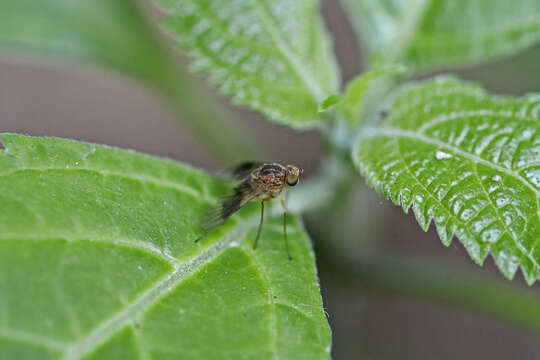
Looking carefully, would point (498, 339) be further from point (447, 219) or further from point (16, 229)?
point (16, 229)

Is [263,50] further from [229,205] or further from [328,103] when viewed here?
[229,205]

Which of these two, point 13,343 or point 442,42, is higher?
point 442,42

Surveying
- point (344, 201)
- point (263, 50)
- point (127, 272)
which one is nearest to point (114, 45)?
point (263, 50)

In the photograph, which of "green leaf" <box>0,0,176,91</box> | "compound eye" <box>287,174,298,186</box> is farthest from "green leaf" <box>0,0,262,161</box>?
"compound eye" <box>287,174,298,186</box>

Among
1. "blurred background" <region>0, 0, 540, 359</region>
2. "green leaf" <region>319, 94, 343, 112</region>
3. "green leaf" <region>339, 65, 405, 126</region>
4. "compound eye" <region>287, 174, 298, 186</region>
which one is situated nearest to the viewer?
"green leaf" <region>319, 94, 343, 112</region>

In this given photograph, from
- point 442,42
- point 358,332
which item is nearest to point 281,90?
point 442,42

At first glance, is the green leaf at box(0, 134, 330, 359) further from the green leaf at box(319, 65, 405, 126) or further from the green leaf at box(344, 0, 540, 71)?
the green leaf at box(344, 0, 540, 71)

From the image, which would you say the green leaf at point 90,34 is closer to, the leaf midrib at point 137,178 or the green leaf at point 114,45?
the green leaf at point 114,45

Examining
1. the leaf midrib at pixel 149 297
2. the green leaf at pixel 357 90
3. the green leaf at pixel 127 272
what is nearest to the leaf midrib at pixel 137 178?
the green leaf at pixel 127 272
